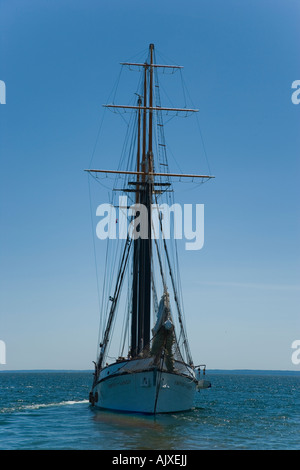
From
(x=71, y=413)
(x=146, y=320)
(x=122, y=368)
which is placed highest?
(x=146, y=320)

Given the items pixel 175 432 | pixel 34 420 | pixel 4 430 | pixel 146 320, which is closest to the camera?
pixel 175 432

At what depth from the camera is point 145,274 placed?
166 feet

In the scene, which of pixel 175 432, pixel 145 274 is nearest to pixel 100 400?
pixel 145 274

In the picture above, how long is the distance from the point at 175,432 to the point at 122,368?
10.6 m

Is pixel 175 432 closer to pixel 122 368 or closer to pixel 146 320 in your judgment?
pixel 122 368

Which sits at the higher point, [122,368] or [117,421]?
[122,368]

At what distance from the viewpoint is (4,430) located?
3816cm
